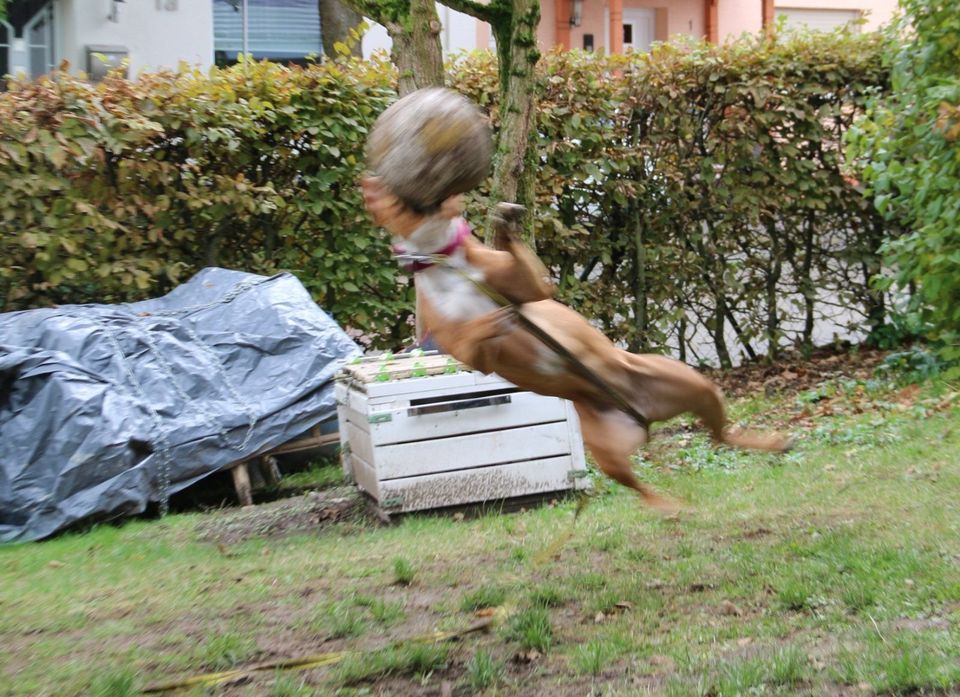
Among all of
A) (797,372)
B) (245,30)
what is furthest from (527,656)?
(245,30)

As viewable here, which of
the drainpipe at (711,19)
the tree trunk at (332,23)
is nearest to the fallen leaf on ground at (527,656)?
the tree trunk at (332,23)

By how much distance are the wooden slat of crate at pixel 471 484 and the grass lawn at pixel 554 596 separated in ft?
0.43

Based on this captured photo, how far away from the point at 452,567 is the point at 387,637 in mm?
978

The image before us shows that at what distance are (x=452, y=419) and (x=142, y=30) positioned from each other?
39.2 feet

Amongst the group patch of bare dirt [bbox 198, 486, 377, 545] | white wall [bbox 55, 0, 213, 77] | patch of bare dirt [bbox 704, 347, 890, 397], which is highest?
white wall [bbox 55, 0, 213, 77]

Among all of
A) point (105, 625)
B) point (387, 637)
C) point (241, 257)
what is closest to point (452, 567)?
point (387, 637)

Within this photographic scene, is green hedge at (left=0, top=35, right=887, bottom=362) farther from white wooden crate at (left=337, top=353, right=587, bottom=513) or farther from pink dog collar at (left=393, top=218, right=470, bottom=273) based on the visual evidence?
pink dog collar at (left=393, top=218, right=470, bottom=273)

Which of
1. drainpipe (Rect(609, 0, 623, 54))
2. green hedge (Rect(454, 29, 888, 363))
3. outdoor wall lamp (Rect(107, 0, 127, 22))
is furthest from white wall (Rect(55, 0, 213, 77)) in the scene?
green hedge (Rect(454, 29, 888, 363))

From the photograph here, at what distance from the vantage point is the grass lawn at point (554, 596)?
3.82 meters

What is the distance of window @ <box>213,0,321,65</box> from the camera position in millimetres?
17469

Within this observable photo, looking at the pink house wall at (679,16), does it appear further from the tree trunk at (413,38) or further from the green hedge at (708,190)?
the tree trunk at (413,38)

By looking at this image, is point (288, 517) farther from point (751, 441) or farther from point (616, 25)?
point (616, 25)

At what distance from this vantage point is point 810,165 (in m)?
10.4

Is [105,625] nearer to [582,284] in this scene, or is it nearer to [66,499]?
[66,499]
